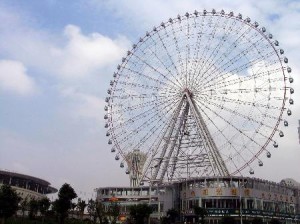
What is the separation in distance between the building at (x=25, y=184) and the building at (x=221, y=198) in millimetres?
37380

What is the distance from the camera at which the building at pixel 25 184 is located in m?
124

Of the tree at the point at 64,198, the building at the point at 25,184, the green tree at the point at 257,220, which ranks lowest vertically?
the green tree at the point at 257,220

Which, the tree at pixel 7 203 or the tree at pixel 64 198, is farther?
the tree at pixel 64 198

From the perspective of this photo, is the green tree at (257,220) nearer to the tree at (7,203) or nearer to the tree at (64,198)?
the tree at (64,198)

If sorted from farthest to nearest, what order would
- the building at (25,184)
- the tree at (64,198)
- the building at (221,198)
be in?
the building at (25,184) → the building at (221,198) → the tree at (64,198)

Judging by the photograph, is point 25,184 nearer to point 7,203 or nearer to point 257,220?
point 7,203

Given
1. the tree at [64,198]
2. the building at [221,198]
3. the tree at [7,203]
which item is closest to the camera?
the tree at [7,203]

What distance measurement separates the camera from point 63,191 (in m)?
62.0

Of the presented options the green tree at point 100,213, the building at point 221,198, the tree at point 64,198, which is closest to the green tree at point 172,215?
the building at point 221,198

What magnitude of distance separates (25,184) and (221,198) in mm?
72716

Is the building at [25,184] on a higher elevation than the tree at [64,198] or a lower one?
higher

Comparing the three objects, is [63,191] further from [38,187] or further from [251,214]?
[38,187]

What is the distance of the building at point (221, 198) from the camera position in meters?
81.1

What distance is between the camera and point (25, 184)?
432 feet
